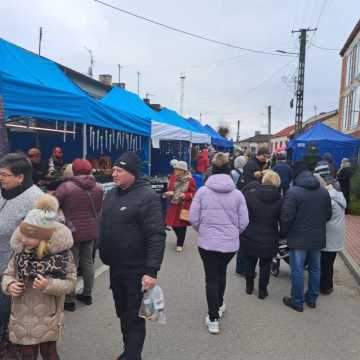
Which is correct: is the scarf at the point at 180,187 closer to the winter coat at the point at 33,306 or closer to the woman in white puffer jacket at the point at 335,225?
the woman in white puffer jacket at the point at 335,225

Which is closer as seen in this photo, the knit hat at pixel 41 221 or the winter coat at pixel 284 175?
the knit hat at pixel 41 221

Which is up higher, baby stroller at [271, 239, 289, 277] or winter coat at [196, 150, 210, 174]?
winter coat at [196, 150, 210, 174]

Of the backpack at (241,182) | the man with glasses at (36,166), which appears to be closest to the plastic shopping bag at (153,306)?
the man with glasses at (36,166)

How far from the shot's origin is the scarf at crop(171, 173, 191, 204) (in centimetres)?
709

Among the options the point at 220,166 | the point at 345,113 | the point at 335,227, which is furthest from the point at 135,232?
the point at 345,113

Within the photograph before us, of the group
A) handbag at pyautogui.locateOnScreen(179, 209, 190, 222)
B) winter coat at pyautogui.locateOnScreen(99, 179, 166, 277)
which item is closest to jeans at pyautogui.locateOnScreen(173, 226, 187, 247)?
handbag at pyautogui.locateOnScreen(179, 209, 190, 222)

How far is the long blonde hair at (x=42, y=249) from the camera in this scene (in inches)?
96.1

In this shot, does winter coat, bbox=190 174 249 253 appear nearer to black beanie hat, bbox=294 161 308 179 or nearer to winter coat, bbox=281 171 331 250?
winter coat, bbox=281 171 331 250

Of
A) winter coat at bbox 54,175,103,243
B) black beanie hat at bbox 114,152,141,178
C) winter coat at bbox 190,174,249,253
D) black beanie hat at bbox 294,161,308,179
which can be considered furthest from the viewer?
black beanie hat at bbox 294,161,308,179

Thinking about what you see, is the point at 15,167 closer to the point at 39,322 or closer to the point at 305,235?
the point at 39,322

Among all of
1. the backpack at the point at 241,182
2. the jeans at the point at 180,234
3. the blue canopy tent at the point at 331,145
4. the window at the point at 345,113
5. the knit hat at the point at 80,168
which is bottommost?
the jeans at the point at 180,234

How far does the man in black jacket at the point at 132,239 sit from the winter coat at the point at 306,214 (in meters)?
2.13

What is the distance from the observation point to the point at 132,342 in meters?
2.96

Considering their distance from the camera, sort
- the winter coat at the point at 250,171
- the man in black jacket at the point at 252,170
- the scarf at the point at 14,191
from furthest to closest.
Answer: the winter coat at the point at 250,171
the man in black jacket at the point at 252,170
the scarf at the point at 14,191
